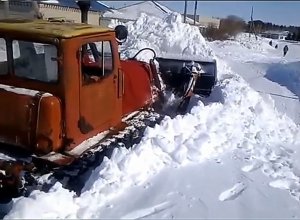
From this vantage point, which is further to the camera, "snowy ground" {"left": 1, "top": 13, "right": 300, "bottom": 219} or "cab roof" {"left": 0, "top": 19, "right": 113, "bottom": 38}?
"cab roof" {"left": 0, "top": 19, "right": 113, "bottom": 38}

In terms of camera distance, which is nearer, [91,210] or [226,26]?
[91,210]

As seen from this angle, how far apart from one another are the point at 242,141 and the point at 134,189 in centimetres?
260

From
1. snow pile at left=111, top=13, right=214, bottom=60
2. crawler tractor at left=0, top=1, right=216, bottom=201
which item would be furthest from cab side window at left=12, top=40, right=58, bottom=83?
snow pile at left=111, top=13, right=214, bottom=60

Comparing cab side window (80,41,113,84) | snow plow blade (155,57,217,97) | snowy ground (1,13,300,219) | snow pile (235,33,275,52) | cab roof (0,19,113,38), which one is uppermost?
cab roof (0,19,113,38)

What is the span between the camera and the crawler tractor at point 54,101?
14.4 feet

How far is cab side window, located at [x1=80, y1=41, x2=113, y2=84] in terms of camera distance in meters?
4.98

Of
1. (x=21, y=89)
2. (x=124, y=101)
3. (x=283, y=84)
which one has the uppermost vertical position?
(x=21, y=89)

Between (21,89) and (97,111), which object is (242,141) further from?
(21,89)

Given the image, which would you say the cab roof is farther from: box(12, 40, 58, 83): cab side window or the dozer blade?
the dozer blade

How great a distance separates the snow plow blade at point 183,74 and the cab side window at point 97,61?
3022 millimetres

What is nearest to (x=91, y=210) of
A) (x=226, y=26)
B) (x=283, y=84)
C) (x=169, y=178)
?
(x=169, y=178)

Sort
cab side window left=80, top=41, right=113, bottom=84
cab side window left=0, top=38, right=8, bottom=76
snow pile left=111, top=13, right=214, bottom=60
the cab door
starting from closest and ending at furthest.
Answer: cab side window left=0, top=38, right=8, bottom=76 < the cab door < cab side window left=80, top=41, right=113, bottom=84 < snow pile left=111, top=13, right=214, bottom=60

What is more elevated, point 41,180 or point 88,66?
point 88,66

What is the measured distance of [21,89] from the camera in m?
4.51
